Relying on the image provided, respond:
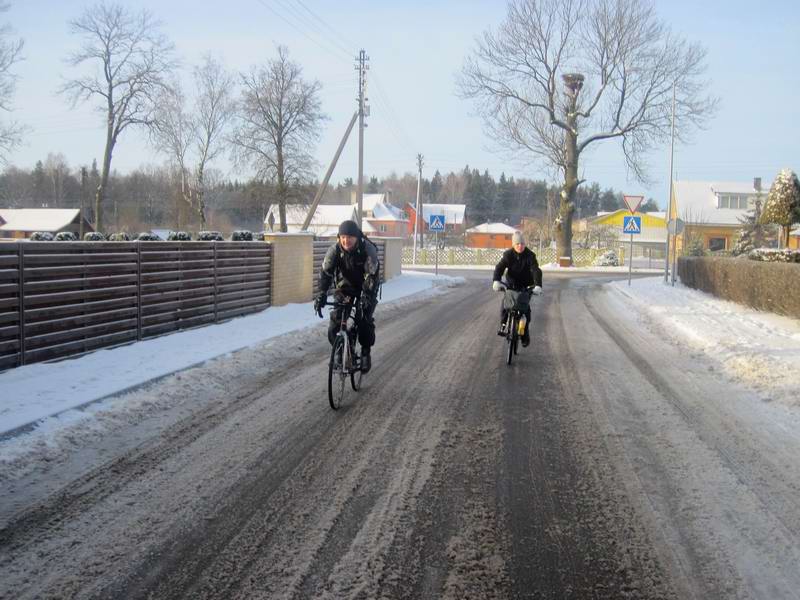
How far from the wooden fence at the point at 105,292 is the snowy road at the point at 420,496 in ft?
5.70

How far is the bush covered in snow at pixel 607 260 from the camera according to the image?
50703 mm

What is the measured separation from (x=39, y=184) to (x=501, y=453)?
92.4 meters

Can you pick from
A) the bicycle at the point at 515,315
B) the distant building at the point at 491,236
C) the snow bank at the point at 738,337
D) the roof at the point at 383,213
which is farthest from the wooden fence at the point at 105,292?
the distant building at the point at 491,236

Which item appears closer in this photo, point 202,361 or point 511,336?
point 202,361

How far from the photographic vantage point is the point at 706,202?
65250 mm

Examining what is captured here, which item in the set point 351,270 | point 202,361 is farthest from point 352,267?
point 202,361

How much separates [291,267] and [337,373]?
974 centimetres

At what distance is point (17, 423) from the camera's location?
18.9 ft

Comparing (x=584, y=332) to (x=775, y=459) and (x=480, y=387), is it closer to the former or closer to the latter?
(x=480, y=387)

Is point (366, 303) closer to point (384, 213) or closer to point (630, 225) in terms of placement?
point (630, 225)

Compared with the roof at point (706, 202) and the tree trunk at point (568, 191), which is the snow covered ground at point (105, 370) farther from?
the roof at point (706, 202)

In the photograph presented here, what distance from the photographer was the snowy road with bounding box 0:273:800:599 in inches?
136

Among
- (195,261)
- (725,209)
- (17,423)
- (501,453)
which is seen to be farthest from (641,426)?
(725,209)

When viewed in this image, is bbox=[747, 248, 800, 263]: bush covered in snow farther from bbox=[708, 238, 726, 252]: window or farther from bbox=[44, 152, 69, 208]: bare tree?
bbox=[44, 152, 69, 208]: bare tree
